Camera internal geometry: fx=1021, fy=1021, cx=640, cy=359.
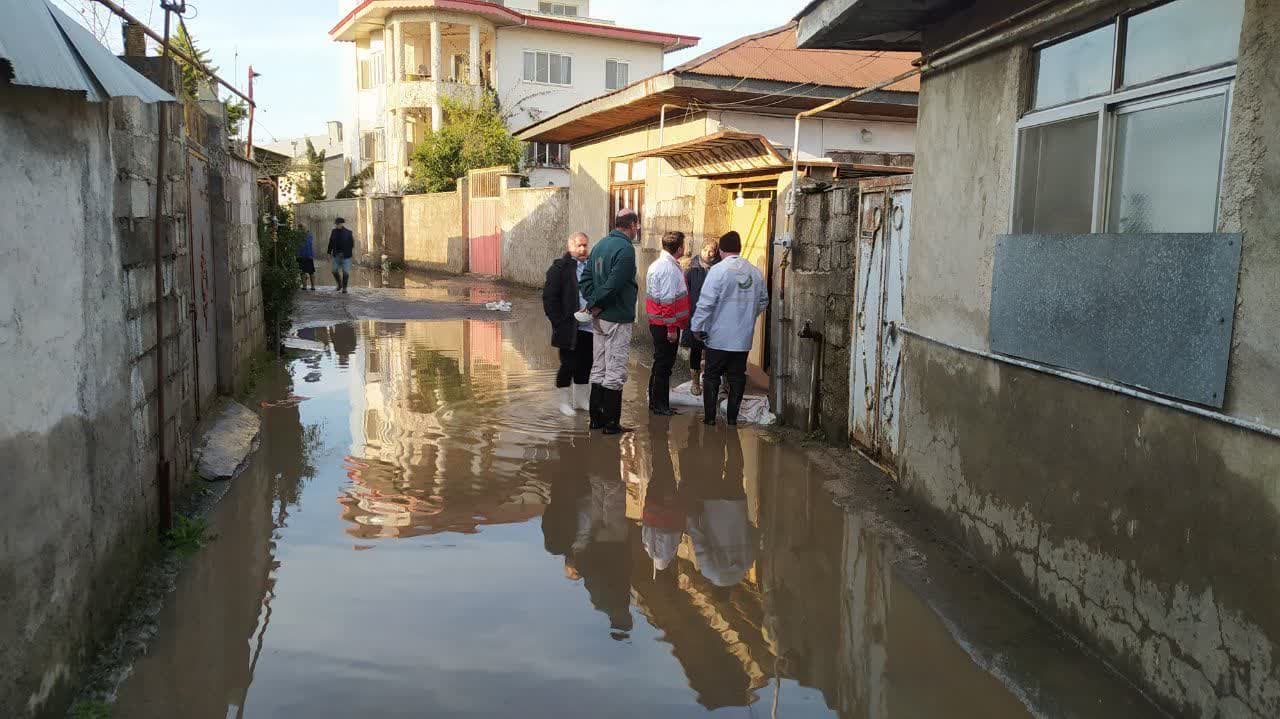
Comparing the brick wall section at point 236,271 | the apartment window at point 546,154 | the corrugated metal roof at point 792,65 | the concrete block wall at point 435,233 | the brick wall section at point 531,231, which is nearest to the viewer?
the brick wall section at point 236,271

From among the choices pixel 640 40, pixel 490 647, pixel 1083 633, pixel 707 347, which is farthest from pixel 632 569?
pixel 640 40

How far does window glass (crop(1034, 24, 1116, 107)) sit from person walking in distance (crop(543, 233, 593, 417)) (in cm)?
452

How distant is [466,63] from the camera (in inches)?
1658

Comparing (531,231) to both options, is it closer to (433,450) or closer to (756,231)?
(756,231)

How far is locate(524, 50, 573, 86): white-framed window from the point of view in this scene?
42125 mm

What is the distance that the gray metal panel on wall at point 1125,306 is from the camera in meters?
3.64

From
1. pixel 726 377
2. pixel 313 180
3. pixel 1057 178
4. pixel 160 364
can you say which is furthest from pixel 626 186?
pixel 313 180

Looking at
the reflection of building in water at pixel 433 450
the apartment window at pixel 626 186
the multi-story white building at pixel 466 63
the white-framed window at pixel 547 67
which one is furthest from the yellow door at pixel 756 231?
the white-framed window at pixel 547 67

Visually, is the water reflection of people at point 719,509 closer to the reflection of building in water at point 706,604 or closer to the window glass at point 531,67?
the reflection of building in water at point 706,604

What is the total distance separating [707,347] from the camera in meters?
9.15

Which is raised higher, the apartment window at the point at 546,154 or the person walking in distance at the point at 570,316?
the apartment window at the point at 546,154

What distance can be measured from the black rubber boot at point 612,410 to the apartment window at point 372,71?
35.9 m

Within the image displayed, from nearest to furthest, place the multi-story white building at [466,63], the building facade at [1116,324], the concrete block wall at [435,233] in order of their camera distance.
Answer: the building facade at [1116,324] → the concrete block wall at [435,233] → the multi-story white building at [466,63]

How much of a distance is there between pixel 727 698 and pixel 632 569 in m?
1.57
